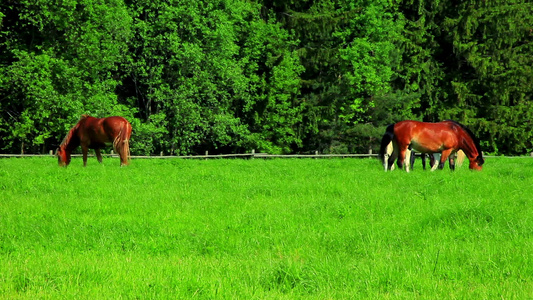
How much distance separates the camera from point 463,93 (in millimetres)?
41219

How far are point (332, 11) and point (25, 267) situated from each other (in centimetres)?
3592

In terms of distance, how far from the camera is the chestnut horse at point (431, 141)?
19531 mm

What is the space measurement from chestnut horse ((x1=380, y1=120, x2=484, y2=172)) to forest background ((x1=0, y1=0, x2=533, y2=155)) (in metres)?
16.6

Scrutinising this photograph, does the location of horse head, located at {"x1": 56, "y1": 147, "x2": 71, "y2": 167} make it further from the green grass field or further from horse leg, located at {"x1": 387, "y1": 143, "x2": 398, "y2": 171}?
horse leg, located at {"x1": 387, "y1": 143, "x2": 398, "y2": 171}

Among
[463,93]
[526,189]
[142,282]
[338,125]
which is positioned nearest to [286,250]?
[142,282]

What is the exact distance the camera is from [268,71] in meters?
41.0

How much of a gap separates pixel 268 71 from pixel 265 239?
32.8 meters

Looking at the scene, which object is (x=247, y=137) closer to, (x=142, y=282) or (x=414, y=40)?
(x=414, y=40)

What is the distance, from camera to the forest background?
103ft

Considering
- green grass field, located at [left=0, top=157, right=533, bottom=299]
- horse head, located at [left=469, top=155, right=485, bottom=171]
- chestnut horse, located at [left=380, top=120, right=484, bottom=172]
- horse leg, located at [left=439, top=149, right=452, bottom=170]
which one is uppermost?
chestnut horse, located at [left=380, top=120, right=484, bottom=172]

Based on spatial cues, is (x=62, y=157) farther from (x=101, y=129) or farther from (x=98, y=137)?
(x=101, y=129)

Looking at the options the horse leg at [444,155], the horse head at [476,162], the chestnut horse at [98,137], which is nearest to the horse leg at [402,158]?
the horse leg at [444,155]

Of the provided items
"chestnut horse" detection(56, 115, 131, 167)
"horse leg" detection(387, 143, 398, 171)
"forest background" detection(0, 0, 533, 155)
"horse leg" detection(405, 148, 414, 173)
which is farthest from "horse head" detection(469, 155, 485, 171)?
"forest background" detection(0, 0, 533, 155)

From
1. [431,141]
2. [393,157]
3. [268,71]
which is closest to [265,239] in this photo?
[393,157]
